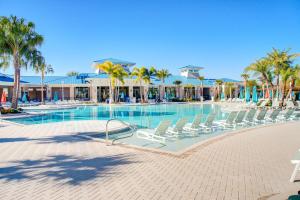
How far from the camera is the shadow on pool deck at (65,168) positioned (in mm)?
5246

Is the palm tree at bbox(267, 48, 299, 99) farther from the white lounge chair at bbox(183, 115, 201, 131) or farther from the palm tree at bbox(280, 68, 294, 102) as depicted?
the white lounge chair at bbox(183, 115, 201, 131)

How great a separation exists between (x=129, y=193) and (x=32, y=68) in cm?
2253

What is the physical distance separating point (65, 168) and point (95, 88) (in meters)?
36.4

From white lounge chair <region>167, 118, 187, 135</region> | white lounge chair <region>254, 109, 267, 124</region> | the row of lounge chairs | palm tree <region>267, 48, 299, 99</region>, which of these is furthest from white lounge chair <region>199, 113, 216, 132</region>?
palm tree <region>267, 48, 299, 99</region>

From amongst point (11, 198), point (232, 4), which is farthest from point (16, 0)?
point (11, 198)

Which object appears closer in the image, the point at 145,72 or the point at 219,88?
the point at 145,72

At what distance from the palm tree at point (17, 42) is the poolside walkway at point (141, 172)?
51.6 ft

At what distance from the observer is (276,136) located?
1008 centimetres

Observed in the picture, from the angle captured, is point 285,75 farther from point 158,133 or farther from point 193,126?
point 158,133

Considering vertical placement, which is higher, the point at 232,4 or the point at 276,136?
the point at 232,4

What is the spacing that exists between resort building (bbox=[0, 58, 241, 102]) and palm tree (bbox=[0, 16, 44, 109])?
14.5m

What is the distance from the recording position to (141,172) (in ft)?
18.2

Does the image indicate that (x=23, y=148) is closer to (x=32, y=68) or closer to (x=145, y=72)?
(x=32, y=68)

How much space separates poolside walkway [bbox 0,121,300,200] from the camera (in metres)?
4.43
